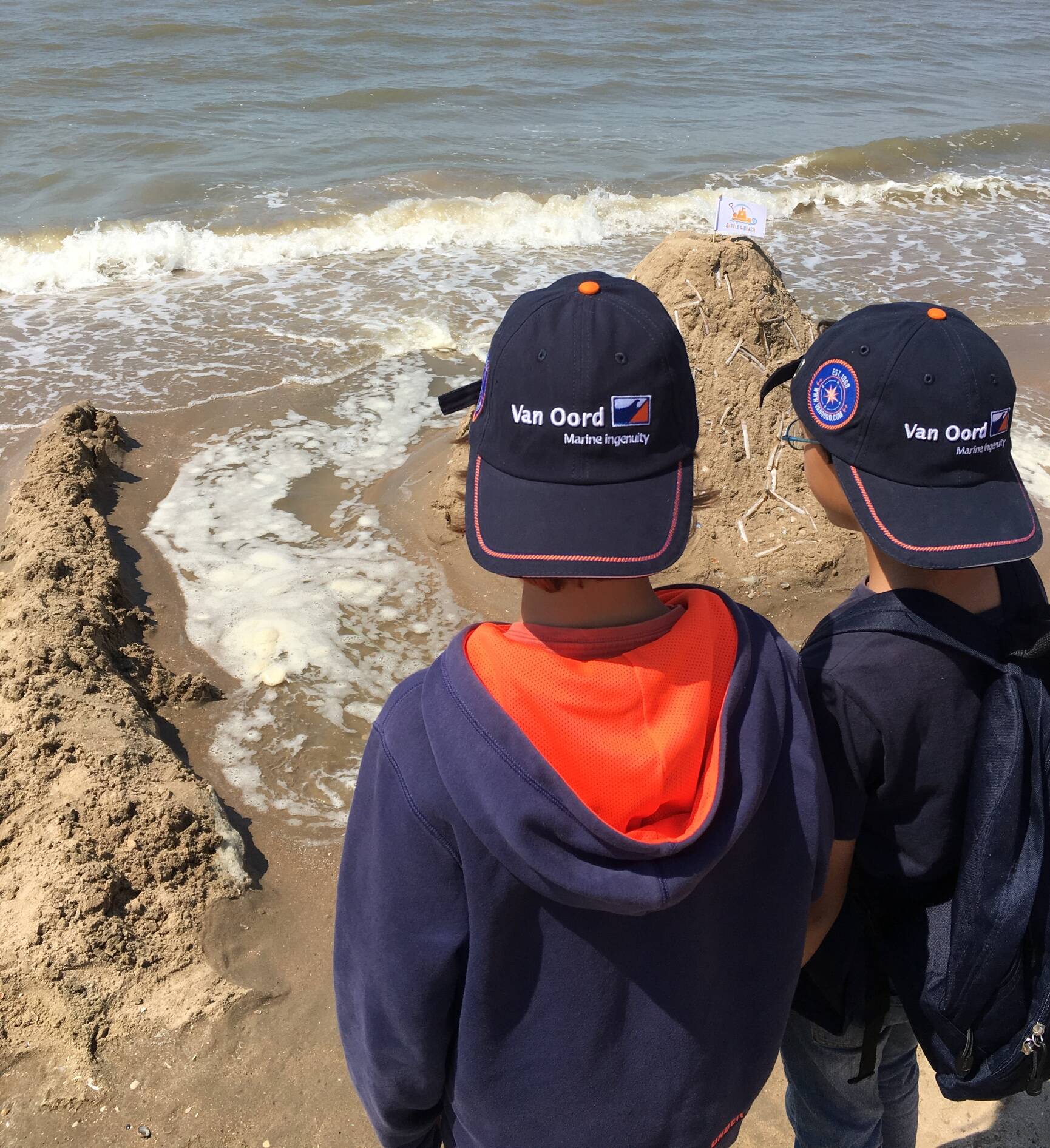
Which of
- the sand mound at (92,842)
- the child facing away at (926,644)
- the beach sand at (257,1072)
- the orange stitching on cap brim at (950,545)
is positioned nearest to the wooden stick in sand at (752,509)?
the beach sand at (257,1072)

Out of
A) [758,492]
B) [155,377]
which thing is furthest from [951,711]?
[155,377]

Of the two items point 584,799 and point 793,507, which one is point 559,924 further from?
point 793,507

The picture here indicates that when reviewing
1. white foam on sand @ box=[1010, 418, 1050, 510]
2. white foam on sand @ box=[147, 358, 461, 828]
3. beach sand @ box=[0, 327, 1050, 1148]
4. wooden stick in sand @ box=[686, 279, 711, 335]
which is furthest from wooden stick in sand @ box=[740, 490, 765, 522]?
beach sand @ box=[0, 327, 1050, 1148]

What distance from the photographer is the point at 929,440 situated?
1.43 meters

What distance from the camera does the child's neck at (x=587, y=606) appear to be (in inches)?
47.9

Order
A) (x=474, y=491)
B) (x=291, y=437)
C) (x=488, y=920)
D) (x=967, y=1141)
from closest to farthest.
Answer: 1. (x=488, y=920)
2. (x=474, y=491)
3. (x=967, y=1141)
4. (x=291, y=437)

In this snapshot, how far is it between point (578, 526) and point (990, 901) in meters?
0.90

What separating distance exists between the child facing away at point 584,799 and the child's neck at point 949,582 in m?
0.33

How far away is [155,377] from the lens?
6805 mm

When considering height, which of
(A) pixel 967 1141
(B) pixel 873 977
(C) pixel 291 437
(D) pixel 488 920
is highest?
(D) pixel 488 920

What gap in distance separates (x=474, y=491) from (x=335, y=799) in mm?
2466

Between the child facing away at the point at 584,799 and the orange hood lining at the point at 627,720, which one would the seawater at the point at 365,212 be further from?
the orange hood lining at the point at 627,720

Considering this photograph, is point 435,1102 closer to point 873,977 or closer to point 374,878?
point 374,878

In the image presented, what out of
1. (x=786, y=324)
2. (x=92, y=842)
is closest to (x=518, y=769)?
(x=92, y=842)
